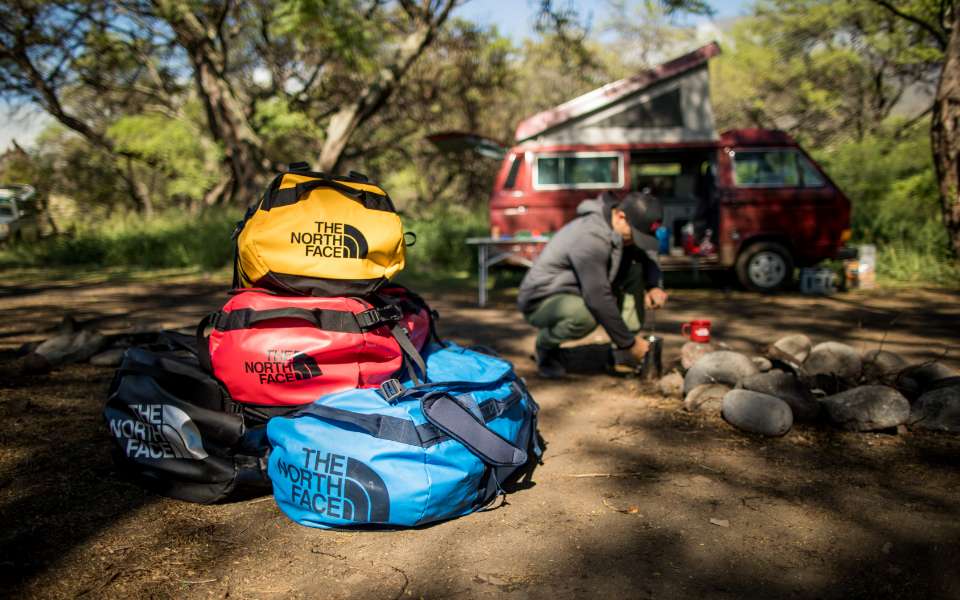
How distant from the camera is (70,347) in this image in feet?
16.7

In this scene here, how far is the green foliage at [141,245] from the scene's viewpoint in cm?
1413

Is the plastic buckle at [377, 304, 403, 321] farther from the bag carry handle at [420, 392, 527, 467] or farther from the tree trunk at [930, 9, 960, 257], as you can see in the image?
the tree trunk at [930, 9, 960, 257]

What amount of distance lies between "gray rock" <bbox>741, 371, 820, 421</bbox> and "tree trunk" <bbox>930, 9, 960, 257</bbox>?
295 inches

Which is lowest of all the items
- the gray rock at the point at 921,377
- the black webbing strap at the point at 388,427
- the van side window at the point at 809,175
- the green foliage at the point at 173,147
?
the gray rock at the point at 921,377

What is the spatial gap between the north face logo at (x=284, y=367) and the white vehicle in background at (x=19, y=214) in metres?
17.9

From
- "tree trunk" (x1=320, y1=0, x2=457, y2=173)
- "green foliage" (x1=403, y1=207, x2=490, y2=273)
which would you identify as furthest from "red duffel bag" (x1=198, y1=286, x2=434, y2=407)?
"tree trunk" (x1=320, y1=0, x2=457, y2=173)

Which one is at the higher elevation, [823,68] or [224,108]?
[823,68]

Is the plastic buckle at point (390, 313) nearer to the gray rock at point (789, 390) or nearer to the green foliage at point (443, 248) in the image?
the gray rock at point (789, 390)

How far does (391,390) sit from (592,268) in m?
2.26

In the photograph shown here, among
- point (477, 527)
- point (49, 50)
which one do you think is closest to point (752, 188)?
point (477, 527)

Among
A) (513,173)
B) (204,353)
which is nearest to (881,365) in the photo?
(204,353)

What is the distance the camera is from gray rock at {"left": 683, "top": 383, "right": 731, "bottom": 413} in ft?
13.7

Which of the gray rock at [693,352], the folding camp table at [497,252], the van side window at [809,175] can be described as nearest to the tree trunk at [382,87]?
the folding camp table at [497,252]

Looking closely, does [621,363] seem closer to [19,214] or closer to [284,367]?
[284,367]
